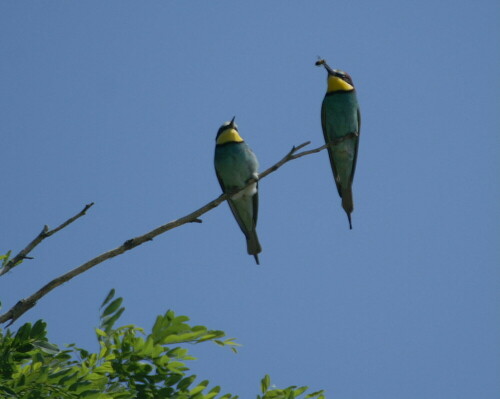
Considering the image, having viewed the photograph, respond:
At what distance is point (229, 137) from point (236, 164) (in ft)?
1.42

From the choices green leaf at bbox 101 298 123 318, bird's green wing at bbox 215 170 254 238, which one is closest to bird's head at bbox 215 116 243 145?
bird's green wing at bbox 215 170 254 238

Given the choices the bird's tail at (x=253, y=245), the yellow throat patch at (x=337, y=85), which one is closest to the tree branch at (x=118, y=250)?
the bird's tail at (x=253, y=245)

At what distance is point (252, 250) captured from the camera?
6480 mm

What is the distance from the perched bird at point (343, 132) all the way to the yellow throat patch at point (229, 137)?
31.6 inches

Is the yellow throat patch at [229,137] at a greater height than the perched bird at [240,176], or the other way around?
the yellow throat patch at [229,137]

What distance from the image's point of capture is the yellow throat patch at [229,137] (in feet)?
21.4

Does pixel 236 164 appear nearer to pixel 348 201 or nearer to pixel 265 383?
pixel 348 201

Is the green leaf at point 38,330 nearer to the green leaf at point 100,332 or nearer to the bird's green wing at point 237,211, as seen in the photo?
the green leaf at point 100,332

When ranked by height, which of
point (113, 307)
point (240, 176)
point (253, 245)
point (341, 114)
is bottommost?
point (113, 307)

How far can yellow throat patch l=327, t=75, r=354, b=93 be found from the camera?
270 inches

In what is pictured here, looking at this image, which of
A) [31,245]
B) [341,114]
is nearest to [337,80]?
[341,114]

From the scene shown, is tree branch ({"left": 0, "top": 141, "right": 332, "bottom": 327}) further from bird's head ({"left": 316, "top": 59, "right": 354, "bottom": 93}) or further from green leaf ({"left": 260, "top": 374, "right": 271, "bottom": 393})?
bird's head ({"left": 316, "top": 59, "right": 354, "bottom": 93})

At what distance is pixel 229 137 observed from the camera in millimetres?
6574

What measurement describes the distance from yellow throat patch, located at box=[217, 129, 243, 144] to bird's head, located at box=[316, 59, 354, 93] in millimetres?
1008
